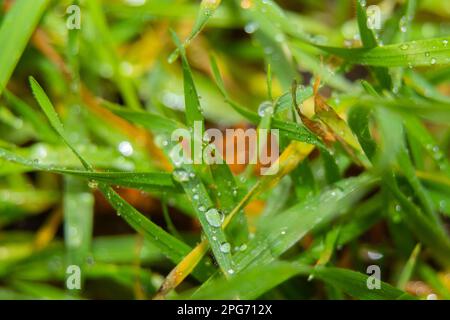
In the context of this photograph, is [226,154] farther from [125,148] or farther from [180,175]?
[180,175]

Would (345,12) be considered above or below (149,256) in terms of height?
above

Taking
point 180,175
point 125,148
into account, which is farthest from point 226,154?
point 180,175

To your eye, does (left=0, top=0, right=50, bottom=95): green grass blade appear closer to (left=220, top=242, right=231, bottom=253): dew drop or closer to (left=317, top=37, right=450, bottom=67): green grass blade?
(left=220, top=242, right=231, bottom=253): dew drop

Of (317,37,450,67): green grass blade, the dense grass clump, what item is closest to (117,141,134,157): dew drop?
the dense grass clump

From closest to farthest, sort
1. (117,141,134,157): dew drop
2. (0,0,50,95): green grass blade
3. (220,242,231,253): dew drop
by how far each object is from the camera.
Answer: (220,242,231,253): dew drop < (0,0,50,95): green grass blade < (117,141,134,157): dew drop

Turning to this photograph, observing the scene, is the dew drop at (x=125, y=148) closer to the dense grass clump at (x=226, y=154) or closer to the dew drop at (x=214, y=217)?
the dense grass clump at (x=226, y=154)

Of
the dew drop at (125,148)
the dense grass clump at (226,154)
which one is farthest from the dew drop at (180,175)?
the dew drop at (125,148)

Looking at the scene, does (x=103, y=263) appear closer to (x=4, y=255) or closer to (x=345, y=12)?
(x=4, y=255)

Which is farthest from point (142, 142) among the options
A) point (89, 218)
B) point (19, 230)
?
point (19, 230)

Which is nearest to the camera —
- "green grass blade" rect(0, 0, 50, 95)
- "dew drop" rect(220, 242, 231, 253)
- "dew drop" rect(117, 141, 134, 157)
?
"dew drop" rect(220, 242, 231, 253)
